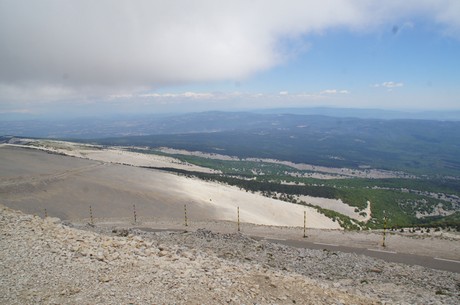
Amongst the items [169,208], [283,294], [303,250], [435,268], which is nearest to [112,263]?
[283,294]

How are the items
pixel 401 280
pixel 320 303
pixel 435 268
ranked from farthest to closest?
pixel 435 268, pixel 401 280, pixel 320 303

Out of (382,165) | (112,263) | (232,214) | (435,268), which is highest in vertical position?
(112,263)

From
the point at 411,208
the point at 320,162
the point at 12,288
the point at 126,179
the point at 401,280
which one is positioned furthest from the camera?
the point at 320,162

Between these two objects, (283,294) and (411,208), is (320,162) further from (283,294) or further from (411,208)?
(283,294)

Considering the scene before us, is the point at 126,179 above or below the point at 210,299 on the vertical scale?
below

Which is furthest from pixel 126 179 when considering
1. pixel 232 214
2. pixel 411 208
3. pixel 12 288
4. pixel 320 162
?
pixel 320 162

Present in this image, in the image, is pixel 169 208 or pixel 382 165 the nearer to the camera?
pixel 169 208

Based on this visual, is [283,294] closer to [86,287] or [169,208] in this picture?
[86,287]
